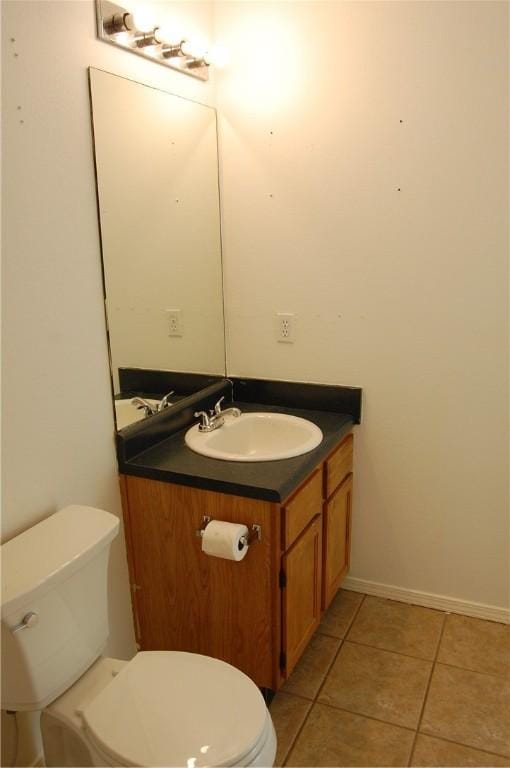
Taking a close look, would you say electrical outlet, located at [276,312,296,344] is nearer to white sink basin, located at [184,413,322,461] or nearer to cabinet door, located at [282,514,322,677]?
white sink basin, located at [184,413,322,461]

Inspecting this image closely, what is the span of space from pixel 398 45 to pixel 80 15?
3.47 ft

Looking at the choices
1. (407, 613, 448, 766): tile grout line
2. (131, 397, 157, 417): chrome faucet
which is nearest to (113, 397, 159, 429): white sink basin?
(131, 397, 157, 417): chrome faucet

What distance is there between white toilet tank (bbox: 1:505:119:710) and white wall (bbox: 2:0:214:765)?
12 centimetres

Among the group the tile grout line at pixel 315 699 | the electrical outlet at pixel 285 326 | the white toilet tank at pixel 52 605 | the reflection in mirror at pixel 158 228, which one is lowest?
the tile grout line at pixel 315 699

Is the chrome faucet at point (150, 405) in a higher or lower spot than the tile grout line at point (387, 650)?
higher

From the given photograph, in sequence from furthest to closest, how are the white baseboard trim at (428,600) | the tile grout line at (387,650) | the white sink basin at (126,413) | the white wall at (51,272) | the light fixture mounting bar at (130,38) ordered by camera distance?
1. the white baseboard trim at (428,600)
2. the tile grout line at (387,650)
3. the white sink basin at (126,413)
4. the light fixture mounting bar at (130,38)
5. the white wall at (51,272)

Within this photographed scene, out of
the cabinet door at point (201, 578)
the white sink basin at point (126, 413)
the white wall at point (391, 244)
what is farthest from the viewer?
the white wall at point (391, 244)

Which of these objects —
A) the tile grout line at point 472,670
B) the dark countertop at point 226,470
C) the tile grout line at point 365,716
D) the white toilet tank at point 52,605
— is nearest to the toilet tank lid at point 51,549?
the white toilet tank at point 52,605

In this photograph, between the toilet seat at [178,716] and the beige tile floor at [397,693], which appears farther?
the beige tile floor at [397,693]

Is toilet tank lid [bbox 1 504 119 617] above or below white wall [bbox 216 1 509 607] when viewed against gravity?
below

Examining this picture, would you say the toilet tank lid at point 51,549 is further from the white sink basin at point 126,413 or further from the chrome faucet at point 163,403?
the chrome faucet at point 163,403

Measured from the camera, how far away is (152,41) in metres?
1.77

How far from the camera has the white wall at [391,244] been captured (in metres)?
1.93

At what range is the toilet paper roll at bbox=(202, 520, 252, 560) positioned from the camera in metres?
1.60
